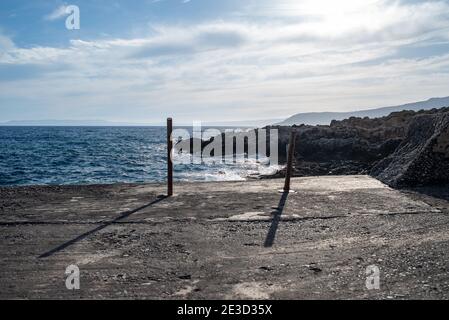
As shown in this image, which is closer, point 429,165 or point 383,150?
point 429,165

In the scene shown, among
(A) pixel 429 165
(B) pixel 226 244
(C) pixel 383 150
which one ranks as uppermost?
(A) pixel 429 165

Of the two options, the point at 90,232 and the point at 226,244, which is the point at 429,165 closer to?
the point at 226,244

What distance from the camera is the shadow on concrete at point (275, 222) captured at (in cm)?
525

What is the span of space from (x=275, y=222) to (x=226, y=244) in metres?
1.23

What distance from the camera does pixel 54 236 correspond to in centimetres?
546

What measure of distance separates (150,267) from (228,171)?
2343cm

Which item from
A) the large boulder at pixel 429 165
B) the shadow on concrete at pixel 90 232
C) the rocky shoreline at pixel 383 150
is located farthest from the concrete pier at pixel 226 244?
the rocky shoreline at pixel 383 150

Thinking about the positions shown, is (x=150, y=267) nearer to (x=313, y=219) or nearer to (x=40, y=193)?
(x=313, y=219)

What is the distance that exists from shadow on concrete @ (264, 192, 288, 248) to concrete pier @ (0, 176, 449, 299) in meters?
0.02

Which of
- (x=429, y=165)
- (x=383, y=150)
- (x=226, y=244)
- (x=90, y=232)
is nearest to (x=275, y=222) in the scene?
(x=226, y=244)

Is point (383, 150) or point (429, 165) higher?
point (429, 165)

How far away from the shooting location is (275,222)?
611 centimetres

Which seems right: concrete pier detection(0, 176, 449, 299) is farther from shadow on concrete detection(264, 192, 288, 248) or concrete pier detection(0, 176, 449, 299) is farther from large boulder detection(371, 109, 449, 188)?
large boulder detection(371, 109, 449, 188)
